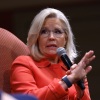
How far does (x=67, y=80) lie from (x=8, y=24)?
267 cm

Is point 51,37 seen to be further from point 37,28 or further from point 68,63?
→ point 68,63

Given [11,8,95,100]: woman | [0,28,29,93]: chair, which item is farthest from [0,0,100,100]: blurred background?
[11,8,95,100]: woman

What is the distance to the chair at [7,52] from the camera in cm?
187

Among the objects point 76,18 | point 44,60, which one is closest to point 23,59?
point 44,60

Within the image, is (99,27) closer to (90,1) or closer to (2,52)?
(90,1)

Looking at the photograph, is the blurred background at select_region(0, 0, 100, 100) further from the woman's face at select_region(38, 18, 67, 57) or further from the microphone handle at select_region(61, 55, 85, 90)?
the microphone handle at select_region(61, 55, 85, 90)

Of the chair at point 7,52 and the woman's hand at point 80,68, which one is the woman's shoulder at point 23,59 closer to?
the chair at point 7,52

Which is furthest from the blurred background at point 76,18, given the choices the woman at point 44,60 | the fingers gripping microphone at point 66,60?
the fingers gripping microphone at point 66,60

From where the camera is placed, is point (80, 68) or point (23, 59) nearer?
point (80, 68)

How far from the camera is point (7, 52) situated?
75.3 inches

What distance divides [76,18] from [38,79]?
2.88m

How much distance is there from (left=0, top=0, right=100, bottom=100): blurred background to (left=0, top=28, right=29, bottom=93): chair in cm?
217

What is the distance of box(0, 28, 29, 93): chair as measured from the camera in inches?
73.7

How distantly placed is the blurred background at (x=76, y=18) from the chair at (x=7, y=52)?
2.17 m
